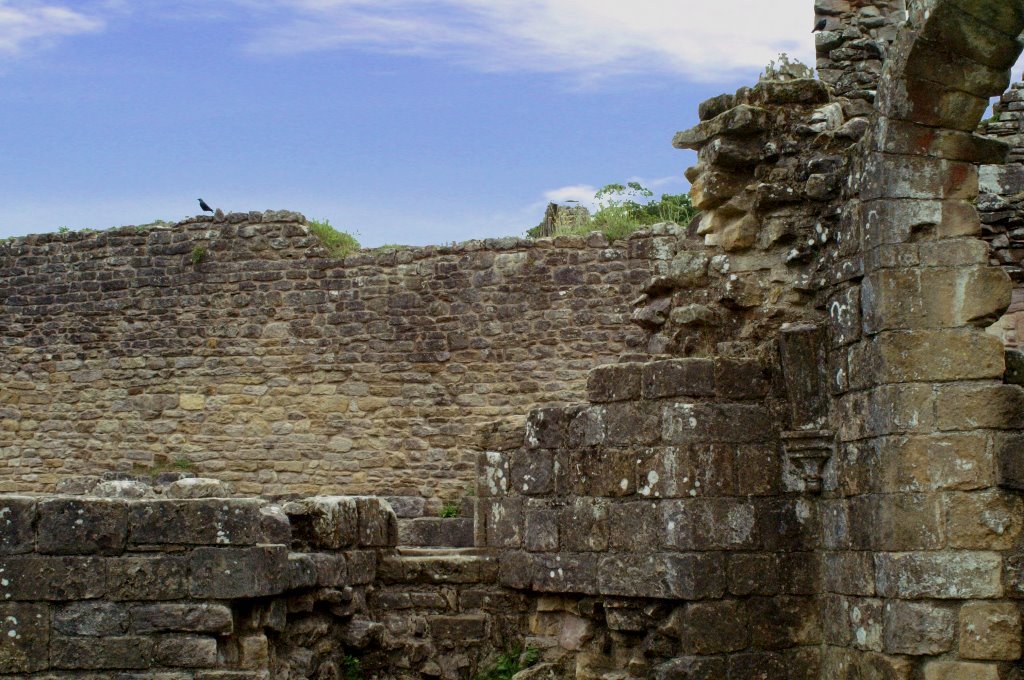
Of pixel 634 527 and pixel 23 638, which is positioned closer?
pixel 23 638

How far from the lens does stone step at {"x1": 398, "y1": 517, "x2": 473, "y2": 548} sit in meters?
12.9

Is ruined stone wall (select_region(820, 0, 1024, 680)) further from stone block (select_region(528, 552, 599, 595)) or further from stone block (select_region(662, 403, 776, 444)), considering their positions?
stone block (select_region(528, 552, 599, 595))

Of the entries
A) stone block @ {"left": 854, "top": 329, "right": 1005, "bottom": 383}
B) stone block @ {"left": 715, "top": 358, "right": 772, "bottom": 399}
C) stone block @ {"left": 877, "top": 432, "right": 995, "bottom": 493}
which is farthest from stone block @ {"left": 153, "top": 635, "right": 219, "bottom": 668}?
stone block @ {"left": 854, "top": 329, "right": 1005, "bottom": 383}

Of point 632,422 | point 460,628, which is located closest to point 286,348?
point 460,628

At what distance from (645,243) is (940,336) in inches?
368

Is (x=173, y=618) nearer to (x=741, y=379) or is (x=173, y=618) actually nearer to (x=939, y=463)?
(x=741, y=379)

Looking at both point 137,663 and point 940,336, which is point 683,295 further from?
point 137,663

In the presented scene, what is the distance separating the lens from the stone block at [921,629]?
6.36 metres

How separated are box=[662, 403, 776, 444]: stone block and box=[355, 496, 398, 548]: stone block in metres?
2.07

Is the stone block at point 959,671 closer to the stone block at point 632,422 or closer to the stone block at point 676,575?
the stone block at point 676,575

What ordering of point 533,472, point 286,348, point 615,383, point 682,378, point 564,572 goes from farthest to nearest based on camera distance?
point 286,348, point 533,472, point 564,572, point 615,383, point 682,378

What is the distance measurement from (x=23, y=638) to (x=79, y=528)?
23.3 inches

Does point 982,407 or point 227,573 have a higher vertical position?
point 982,407

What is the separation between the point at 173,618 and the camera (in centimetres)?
658
